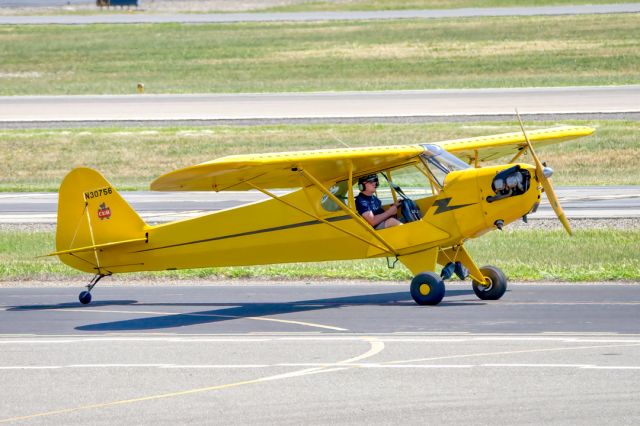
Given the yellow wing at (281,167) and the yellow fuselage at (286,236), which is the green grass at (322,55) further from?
the yellow fuselage at (286,236)

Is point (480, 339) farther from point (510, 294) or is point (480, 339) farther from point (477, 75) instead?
point (477, 75)

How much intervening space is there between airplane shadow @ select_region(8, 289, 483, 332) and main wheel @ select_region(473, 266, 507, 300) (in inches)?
6.1

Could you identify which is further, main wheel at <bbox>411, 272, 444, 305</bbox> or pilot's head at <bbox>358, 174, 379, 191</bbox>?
pilot's head at <bbox>358, 174, 379, 191</bbox>

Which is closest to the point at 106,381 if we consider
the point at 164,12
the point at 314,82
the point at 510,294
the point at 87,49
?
the point at 510,294

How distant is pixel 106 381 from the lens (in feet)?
37.5

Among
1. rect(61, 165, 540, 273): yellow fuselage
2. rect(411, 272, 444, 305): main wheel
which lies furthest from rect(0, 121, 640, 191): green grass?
rect(411, 272, 444, 305): main wheel

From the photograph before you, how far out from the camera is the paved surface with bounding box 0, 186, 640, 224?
25625 mm

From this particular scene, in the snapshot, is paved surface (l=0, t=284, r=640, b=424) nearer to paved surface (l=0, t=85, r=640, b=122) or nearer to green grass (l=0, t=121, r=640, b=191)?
green grass (l=0, t=121, r=640, b=191)

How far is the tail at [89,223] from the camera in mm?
16562

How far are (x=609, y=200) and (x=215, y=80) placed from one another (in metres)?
33.3

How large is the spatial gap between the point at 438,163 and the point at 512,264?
12.4 feet

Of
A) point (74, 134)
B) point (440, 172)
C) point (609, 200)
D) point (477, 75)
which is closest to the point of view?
point (440, 172)

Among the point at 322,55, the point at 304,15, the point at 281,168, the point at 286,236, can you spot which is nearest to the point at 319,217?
the point at 286,236

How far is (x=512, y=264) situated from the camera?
62.2ft
